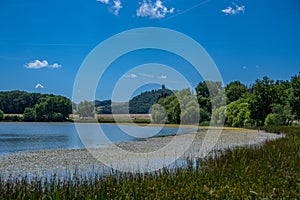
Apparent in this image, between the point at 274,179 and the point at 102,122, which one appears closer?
the point at 274,179

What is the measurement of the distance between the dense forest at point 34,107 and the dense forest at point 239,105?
65.4ft

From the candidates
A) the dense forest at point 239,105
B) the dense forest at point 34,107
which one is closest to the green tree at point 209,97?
the dense forest at point 239,105

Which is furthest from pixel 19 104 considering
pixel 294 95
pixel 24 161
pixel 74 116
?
pixel 24 161

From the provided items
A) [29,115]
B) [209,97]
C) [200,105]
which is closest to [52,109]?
[29,115]

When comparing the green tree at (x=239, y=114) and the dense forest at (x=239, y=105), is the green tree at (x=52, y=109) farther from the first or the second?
the green tree at (x=239, y=114)

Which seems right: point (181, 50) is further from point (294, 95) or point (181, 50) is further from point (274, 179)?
point (294, 95)

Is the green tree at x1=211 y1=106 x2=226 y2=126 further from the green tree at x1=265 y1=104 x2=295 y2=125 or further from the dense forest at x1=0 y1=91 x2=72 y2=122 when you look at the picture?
the dense forest at x1=0 y1=91 x2=72 y2=122

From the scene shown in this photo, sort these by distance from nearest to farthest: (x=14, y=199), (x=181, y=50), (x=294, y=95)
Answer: (x=14, y=199)
(x=181, y=50)
(x=294, y=95)

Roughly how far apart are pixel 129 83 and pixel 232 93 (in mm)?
49218

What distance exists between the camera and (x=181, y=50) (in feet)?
52.4

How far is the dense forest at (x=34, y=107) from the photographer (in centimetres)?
6438

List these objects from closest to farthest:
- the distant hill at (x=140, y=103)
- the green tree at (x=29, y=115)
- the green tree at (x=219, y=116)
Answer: the distant hill at (x=140, y=103) < the green tree at (x=219, y=116) < the green tree at (x=29, y=115)

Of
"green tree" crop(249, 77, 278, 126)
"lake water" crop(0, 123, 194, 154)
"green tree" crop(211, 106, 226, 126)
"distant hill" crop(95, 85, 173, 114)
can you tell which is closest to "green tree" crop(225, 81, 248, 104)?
"green tree" crop(211, 106, 226, 126)

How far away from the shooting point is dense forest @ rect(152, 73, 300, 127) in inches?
1427
